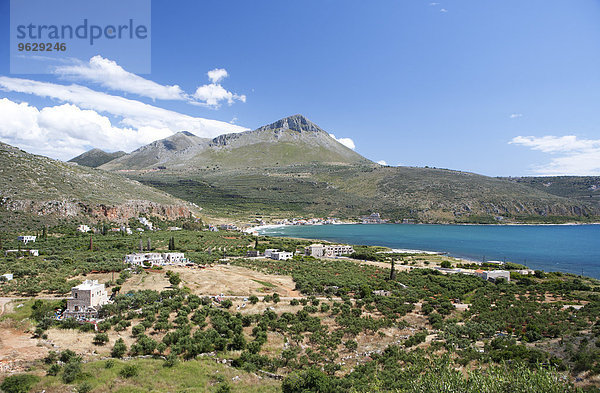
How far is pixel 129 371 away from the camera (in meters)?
17.5

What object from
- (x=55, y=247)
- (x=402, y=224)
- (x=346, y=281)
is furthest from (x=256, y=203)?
(x=346, y=281)

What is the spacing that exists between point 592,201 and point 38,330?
26338 cm

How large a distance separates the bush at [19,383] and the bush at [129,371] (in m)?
3.81

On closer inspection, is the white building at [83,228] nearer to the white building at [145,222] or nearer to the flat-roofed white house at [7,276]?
the white building at [145,222]

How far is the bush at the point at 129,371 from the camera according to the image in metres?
17.3

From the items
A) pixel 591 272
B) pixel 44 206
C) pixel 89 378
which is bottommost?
pixel 591 272

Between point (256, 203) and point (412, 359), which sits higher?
point (256, 203)

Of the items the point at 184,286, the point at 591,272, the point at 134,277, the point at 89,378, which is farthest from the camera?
the point at 591,272

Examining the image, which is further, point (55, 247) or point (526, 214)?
point (526, 214)

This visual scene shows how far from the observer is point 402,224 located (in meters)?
159

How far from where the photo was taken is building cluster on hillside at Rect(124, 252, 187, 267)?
43.2m

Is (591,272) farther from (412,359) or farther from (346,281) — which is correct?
(412,359)

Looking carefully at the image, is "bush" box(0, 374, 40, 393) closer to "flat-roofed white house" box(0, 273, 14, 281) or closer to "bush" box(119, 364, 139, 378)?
"bush" box(119, 364, 139, 378)

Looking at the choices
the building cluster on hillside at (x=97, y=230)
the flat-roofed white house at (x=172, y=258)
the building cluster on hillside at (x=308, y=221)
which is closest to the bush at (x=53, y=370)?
the flat-roofed white house at (x=172, y=258)
